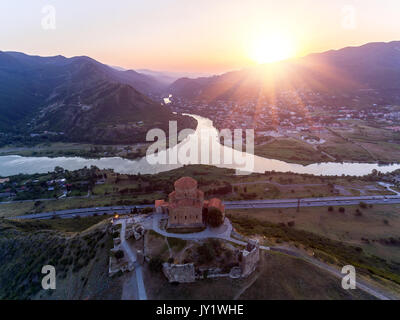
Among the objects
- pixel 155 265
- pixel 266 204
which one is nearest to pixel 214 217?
pixel 155 265

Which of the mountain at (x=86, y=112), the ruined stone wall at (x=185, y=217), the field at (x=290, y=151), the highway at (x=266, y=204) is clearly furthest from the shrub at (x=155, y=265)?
the mountain at (x=86, y=112)

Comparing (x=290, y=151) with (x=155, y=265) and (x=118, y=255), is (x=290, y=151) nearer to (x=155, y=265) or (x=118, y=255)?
(x=155, y=265)

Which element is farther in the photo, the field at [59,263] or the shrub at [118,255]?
the shrub at [118,255]

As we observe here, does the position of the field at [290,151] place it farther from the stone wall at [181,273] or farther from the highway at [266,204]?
the stone wall at [181,273]

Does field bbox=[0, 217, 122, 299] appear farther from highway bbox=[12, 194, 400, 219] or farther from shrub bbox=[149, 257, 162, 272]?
highway bbox=[12, 194, 400, 219]

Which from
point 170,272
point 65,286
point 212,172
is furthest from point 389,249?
point 65,286

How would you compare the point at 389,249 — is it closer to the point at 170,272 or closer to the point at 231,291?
the point at 231,291
